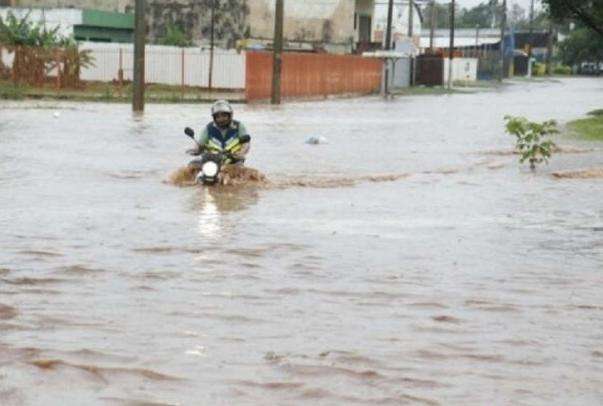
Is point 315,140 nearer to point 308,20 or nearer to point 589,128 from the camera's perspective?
point 589,128

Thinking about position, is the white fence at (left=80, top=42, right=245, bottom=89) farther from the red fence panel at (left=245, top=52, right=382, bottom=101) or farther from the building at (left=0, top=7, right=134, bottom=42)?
the building at (left=0, top=7, right=134, bottom=42)

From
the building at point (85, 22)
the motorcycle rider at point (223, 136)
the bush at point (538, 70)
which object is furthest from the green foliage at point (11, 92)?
the bush at point (538, 70)

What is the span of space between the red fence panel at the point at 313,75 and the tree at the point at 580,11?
11.0m

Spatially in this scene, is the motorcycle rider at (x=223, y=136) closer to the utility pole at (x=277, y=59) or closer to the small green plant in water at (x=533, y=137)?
the small green plant in water at (x=533, y=137)

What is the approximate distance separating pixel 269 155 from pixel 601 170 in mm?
5631

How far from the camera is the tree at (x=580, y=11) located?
41.3 m

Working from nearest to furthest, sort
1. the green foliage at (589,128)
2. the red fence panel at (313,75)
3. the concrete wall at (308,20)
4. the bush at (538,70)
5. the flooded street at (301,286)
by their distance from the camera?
1. the flooded street at (301,286)
2. the green foliage at (589,128)
3. the red fence panel at (313,75)
4. the concrete wall at (308,20)
5. the bush at (538,70)

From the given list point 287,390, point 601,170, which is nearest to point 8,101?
point 601,170

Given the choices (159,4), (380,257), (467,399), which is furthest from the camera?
(159,4)

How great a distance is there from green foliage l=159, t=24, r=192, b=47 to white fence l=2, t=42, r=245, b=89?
6.81 metres

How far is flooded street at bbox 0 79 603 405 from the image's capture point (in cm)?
617

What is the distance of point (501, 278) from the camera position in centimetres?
948

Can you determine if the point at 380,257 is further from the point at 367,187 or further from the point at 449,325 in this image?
the point at 367,187

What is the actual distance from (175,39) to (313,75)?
907cm
